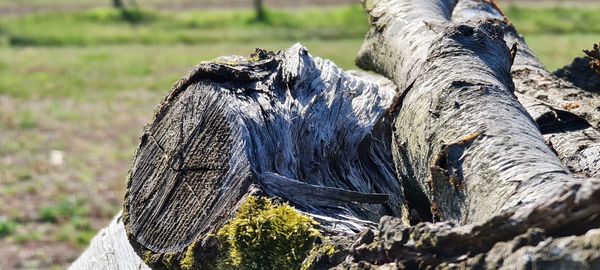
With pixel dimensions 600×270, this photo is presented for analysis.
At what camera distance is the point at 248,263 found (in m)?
2.44

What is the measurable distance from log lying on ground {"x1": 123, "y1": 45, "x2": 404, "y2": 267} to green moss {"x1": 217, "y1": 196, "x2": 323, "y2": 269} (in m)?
0.06

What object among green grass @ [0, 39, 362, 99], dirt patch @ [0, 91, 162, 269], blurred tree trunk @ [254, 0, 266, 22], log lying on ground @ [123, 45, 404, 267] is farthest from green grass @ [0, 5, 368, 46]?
log lying on ground @ [123, 45, 404, 267]

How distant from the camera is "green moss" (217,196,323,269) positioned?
7.89ft

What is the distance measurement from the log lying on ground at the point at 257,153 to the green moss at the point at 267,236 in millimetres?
56

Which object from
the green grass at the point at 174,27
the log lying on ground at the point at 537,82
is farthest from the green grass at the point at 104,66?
the log lying on ground at the point at 537,82

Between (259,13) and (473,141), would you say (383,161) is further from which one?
(259,13)

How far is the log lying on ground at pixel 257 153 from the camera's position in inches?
101

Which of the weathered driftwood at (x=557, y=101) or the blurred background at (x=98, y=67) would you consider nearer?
the weathered driftwood at (x=557, y=101)

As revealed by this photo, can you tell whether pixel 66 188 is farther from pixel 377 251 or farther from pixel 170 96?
pixel 377 251

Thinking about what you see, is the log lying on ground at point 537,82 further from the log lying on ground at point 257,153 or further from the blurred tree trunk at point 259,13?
the blurred tree trunk at point 259,13

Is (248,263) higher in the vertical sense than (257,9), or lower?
lower

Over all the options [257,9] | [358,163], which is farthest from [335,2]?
[358,163]

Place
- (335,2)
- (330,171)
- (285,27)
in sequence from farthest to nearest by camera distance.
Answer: (335,2) < (285,27) < (330,171)

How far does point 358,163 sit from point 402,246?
1155 millimetres
